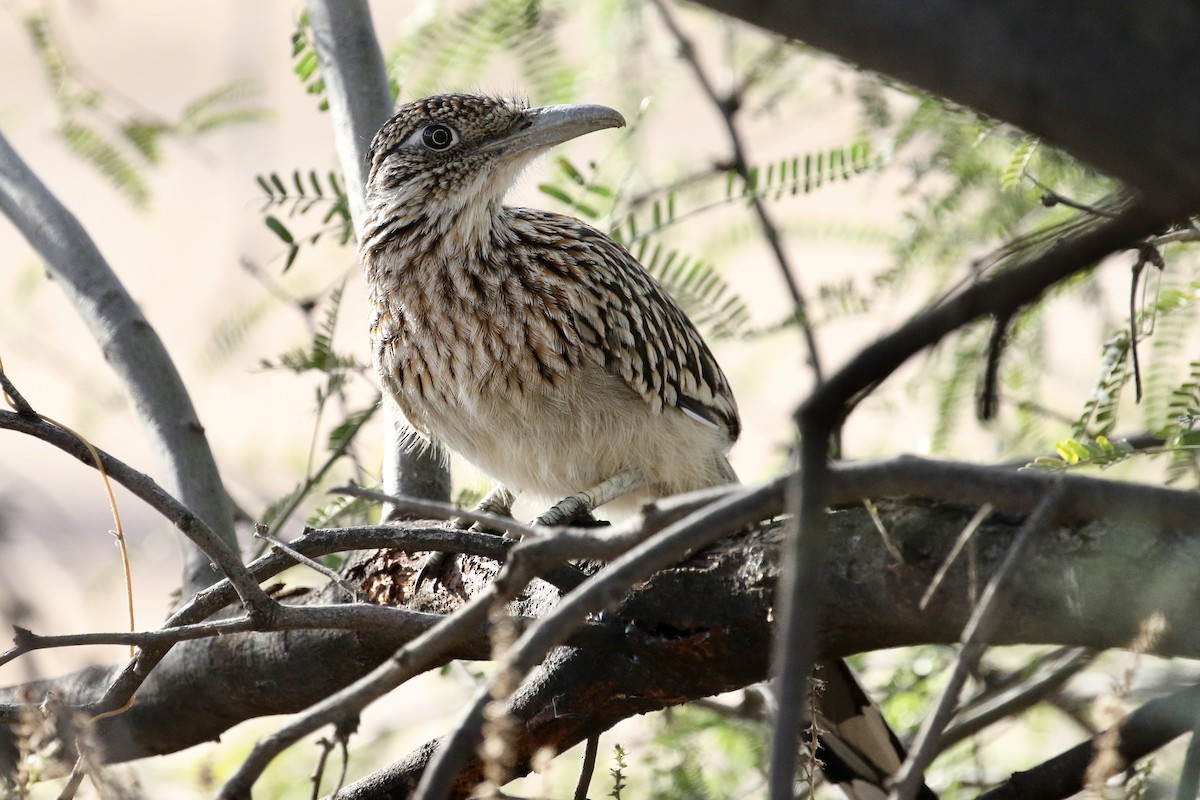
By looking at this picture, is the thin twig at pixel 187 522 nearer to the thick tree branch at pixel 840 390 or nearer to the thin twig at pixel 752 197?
the thick tree branch at pixel 840 390

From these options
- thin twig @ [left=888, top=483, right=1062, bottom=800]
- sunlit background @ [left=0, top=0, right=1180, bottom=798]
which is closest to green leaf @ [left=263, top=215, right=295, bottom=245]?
sunlit background @ [left=0, top=0, right=1180, bottom=798]

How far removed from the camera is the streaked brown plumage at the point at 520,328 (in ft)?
13.0

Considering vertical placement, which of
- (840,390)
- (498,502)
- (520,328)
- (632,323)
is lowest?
(840,390)

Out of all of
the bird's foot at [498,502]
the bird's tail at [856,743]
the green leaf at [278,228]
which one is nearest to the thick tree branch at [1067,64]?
the bird's tail at [856,743]

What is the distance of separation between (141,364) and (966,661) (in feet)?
10.4

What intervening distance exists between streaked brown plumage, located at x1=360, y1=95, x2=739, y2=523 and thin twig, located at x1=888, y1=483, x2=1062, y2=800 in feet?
7.66

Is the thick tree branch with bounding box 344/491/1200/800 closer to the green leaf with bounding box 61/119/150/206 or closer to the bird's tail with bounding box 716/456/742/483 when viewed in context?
the bird's tail with bounding box 716/456/742/483

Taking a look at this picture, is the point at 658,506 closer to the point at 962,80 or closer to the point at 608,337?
the point at 962,80

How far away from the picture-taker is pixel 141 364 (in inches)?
160

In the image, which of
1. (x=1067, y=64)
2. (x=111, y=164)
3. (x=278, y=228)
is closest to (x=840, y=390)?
(x=1067, y=64)

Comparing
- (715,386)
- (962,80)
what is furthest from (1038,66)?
(715,386)

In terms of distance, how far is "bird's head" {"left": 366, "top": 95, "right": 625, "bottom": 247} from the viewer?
14.1ft

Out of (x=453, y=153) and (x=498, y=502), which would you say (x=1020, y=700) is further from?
(x=453, y=153)

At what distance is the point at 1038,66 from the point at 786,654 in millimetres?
672
